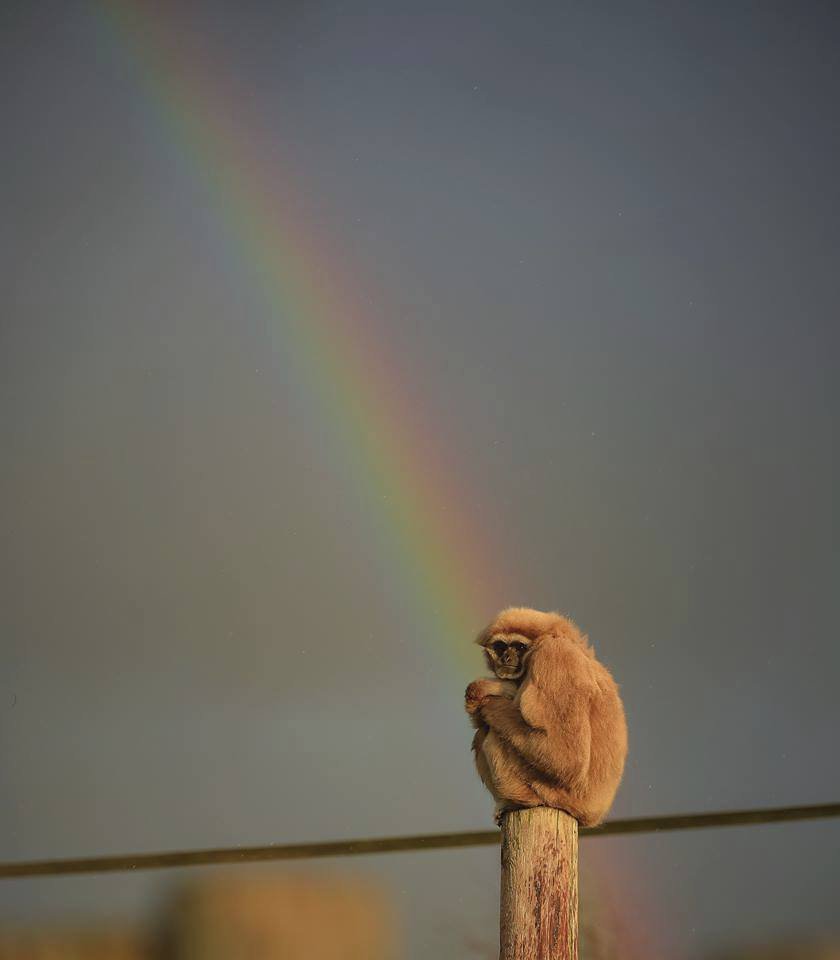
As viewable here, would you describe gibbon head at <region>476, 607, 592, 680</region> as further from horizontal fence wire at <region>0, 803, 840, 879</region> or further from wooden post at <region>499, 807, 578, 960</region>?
horizontal fence wire at <region>0, 803, 840, 879</region>

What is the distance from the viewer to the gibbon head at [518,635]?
14.6ft

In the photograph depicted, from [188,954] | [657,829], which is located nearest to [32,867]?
[188,954]

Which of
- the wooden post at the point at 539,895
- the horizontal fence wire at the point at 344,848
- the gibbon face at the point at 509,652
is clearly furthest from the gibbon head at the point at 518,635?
the horizontal fence wire at the point at 344,848

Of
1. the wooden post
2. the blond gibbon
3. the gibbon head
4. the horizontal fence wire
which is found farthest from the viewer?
the horizontal fence wire

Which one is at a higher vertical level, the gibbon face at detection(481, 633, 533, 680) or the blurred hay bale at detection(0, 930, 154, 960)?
the gibbon face at detection(481, 633, 533, 680)

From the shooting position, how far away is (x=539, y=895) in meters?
3.83

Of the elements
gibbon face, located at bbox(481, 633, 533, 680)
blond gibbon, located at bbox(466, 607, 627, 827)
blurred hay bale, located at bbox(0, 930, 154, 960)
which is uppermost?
gibbon face, located at bbox(481, 633, 533, 680)

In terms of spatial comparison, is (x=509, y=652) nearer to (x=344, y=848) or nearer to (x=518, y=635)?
(x=518, y=635)

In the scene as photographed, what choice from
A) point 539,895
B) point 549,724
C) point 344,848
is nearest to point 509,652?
point 549,724

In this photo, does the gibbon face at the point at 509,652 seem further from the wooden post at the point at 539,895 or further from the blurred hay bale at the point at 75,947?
the blurred hay bale at the point at 75,947

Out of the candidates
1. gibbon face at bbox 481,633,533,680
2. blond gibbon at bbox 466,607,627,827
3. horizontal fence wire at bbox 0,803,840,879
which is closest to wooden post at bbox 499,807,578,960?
blond gibbon at bbox 466,607,627,827

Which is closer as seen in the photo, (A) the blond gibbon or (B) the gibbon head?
(A) the blond gibbon

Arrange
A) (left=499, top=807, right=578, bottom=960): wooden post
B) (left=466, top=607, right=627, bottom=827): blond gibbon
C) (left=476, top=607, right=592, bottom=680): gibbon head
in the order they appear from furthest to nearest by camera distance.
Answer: (left=476, top=607, right=592, bottom=680): gibbon head, (left=466, top=607, right=627, bottom=827): blond gibbon, (left=499, top=807, right=578, bottom=960): wooden post

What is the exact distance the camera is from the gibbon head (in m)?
4.45
